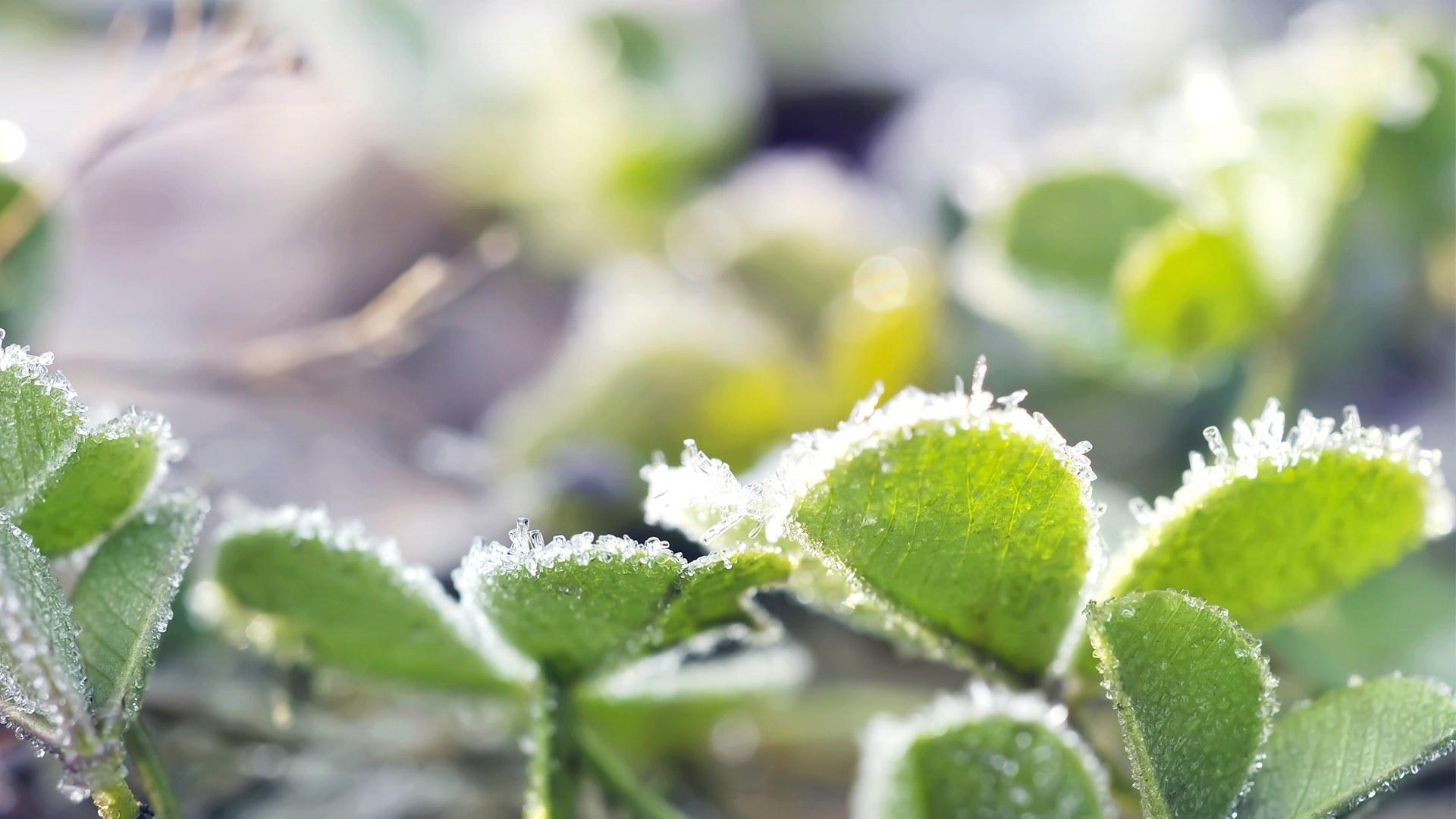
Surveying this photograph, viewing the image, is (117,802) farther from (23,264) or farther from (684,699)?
(23,264)

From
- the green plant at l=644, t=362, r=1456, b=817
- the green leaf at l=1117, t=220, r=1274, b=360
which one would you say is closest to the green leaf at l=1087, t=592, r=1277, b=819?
the green plant at l=644, t=362, r=1456, b=817

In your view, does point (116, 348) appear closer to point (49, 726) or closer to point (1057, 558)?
point (49, 726)

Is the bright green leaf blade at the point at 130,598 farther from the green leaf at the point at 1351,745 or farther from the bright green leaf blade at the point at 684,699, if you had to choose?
the green leaf at the point at 1351,745

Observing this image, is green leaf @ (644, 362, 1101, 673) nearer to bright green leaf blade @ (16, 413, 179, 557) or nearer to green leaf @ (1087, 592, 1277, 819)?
green leaf @ (1087, 592, 1277, 819)

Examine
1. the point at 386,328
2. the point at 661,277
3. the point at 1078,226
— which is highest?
the point at 661,277

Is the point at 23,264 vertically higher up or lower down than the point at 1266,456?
higher up

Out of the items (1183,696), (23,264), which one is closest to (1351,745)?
(1183,696)

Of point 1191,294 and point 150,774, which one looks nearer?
point 150,774
